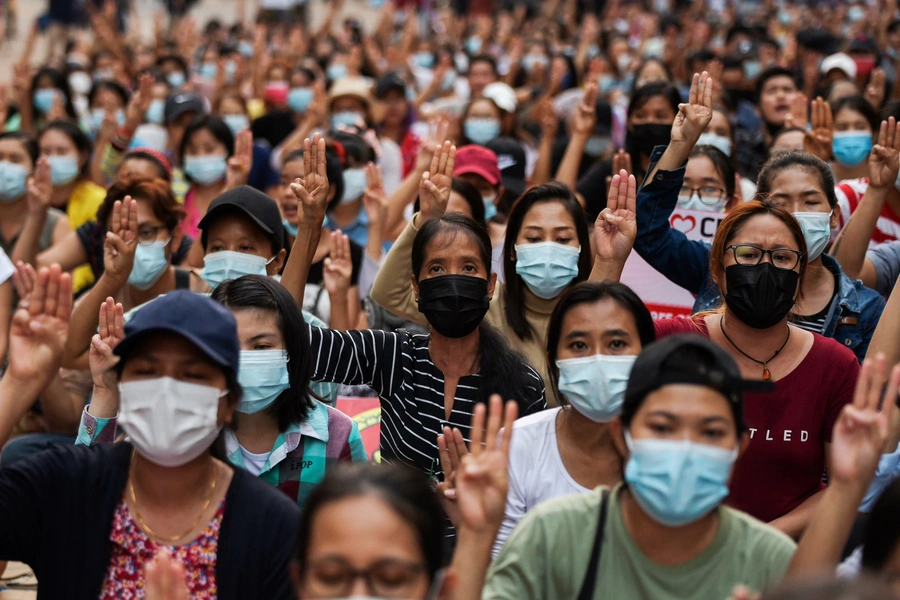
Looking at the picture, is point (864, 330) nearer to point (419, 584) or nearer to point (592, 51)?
point (419, 584)

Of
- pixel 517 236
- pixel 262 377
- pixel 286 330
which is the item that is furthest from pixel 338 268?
pixel 262 377

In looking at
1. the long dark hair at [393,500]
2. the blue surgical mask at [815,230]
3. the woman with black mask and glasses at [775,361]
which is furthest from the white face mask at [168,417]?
the blue surgical mask at [815,230]

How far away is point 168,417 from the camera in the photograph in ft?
10.1

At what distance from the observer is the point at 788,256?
4262mm

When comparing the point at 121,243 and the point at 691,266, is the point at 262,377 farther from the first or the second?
the point at 691,266

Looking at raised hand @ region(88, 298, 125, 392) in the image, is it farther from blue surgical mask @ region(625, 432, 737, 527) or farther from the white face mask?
blue surgical mask @ region(625, 432, 737, 527)

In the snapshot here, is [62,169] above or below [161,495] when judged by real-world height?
above

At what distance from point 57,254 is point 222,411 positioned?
3.88 metres

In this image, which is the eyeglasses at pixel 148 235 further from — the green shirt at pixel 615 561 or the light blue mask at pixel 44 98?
the light blue mask at pixel 44 98

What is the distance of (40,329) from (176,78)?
10.8 m

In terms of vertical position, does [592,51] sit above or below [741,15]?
below

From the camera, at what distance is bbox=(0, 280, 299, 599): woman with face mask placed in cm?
304

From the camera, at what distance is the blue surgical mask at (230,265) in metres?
5.27

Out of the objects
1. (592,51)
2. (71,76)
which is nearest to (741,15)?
(592,51)
